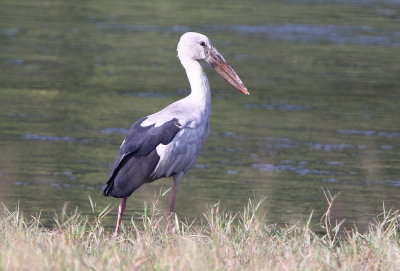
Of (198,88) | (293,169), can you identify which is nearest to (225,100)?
Answer: (293,169)

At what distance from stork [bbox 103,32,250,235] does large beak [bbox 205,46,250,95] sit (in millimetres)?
260

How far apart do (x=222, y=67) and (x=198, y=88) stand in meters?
0.57

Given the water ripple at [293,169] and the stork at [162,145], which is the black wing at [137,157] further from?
the water ripple at [293,169]

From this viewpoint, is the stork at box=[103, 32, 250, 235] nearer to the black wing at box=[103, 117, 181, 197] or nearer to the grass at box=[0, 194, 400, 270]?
the black wing at box=[103, 117, 181, 197]

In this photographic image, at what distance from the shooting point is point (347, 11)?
21.3 m

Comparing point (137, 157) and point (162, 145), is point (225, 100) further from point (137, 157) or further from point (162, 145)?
point (137, 157)

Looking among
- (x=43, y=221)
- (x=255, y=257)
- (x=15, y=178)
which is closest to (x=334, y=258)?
(x=255, y=257)

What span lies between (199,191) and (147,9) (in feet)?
37.8

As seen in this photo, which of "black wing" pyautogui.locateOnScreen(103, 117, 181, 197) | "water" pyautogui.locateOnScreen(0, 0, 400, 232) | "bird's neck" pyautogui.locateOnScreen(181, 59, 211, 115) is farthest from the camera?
"water" pyautogui.locateOnScreen(0, 0, 400, 232)

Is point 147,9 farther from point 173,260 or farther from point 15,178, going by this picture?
point 173,260

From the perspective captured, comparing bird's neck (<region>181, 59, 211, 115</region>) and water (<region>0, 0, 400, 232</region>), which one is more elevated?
Answer: bird's neck (<region>181, 59, 211, 115</region>)

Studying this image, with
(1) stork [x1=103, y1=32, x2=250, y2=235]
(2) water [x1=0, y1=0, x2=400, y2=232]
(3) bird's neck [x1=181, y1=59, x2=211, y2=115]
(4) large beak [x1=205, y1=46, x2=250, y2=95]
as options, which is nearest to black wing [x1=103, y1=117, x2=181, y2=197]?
(1) stork [x1=103, y1=32, x2=250, y2=235]

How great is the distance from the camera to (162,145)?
7.64 m

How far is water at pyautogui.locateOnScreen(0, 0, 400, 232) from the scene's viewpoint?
972cm
